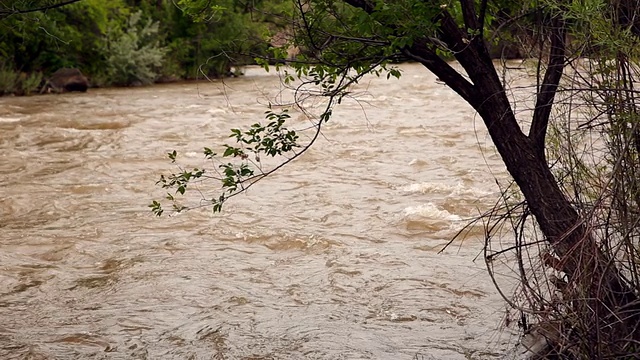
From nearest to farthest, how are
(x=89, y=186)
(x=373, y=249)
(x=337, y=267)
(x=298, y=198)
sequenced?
(x=337, y=267), (x=373, y=249), (x=298, y=198), (x=89, y=186)

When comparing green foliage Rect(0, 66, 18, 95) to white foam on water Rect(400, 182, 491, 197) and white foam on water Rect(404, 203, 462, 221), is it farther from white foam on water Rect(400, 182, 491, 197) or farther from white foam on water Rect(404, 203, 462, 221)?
white foam on water Rect(404, 203, 462, 221)

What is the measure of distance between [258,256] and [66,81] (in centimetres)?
1923

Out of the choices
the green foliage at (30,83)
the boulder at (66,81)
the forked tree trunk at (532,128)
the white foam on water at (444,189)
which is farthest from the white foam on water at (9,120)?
the forked tree trunk at (532,128)

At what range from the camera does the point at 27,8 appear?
15.5ft

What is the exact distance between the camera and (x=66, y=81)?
1059 inches

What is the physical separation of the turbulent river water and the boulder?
9.75 m

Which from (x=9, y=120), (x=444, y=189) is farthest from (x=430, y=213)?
(x=9, y=120)

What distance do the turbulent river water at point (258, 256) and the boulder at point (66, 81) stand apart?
9.75m

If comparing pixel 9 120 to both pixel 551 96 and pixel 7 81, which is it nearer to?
pixel 7 81

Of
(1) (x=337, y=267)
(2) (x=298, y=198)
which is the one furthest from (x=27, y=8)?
(2) (x=298, y=198)

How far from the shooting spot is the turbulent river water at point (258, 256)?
672 cm

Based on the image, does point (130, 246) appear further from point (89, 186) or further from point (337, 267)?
point (89, 186)

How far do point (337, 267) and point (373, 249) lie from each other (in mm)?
751

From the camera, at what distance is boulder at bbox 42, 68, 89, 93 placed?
26641 millimetres
